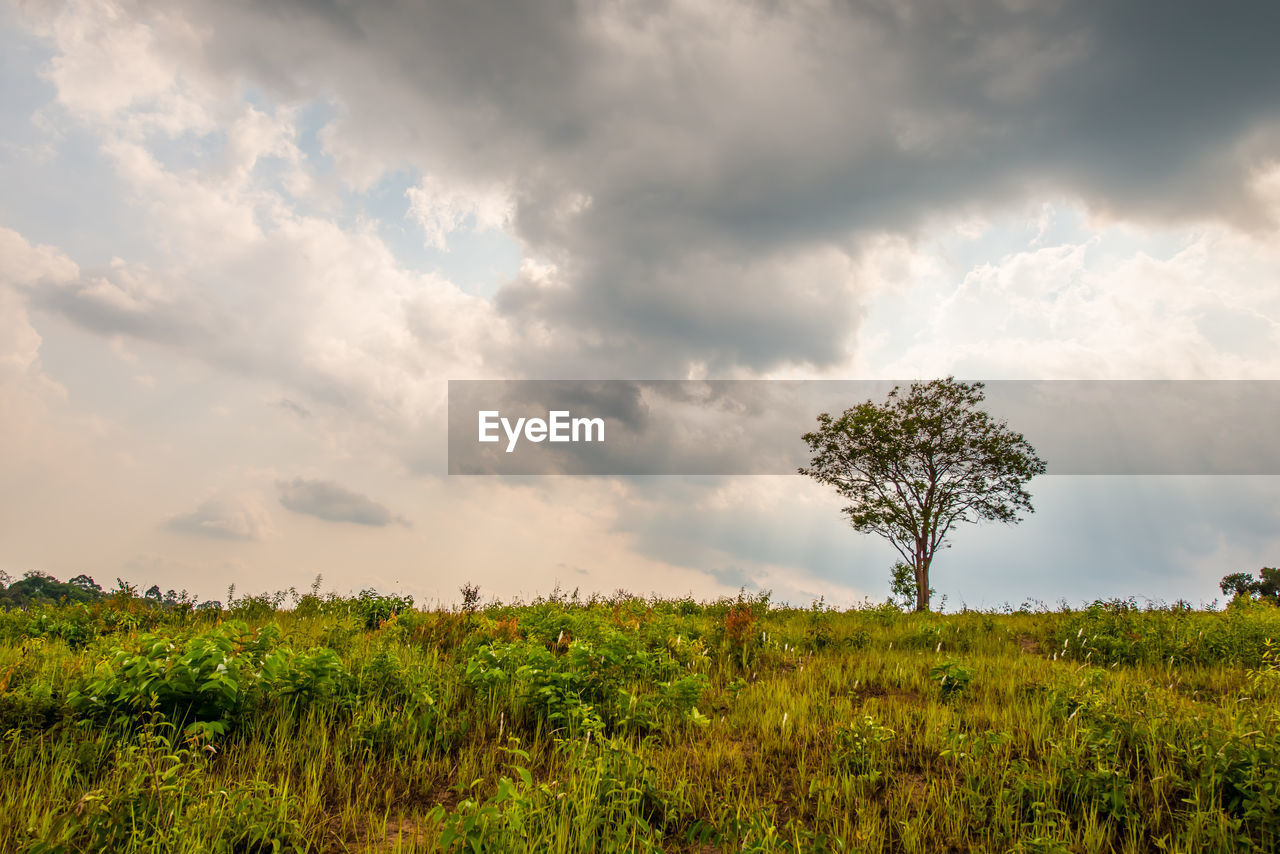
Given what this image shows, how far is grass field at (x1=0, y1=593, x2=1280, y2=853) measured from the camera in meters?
4.59

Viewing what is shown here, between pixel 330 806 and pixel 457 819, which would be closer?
pixel 457 819

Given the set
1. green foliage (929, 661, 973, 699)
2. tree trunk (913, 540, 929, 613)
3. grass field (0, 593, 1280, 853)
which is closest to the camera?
grass field (0, 593, 1280, 853)

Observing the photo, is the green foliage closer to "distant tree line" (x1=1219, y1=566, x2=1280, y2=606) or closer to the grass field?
the grass field

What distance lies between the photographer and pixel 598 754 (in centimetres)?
560

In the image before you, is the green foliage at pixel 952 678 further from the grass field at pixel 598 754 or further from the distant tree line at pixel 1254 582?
the distant tree line at pixel 1254 582

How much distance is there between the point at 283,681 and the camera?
265 inches

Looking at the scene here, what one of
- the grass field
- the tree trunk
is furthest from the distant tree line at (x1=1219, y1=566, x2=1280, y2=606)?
the grass field

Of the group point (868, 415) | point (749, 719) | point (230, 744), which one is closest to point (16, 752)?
point (230, 744)

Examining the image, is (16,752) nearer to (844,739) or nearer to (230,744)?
(230,744)

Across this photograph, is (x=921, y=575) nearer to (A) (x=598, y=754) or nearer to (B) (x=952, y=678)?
(B) (x=952, y=678)

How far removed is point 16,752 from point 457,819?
4400 mm

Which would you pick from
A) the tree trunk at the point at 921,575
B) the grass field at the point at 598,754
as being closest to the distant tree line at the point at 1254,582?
the tree trunk at the point at 921,575

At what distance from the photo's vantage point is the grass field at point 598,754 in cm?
459

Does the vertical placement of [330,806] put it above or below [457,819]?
below
